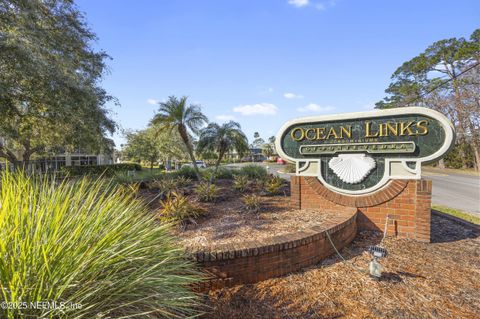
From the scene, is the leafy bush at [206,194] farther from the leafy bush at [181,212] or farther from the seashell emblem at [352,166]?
the seashell emblem at [352,166]

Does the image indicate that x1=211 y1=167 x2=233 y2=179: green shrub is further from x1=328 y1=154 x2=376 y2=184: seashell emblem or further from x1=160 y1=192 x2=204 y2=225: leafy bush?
x1=328 y1=154 x2=376 y2=184: seashell emblem

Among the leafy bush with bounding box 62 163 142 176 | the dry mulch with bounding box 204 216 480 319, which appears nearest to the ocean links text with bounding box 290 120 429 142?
the dry mulch with bounding box 204 216 480 319

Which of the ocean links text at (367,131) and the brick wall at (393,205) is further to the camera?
the ocean links text at (367,131)

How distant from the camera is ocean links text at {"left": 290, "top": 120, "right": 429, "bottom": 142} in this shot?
14.3ft

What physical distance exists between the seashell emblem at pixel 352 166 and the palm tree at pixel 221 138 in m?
4.55

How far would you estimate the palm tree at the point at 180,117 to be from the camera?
29.4 ft

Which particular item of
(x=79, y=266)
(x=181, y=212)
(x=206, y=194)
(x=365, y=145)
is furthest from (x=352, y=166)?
(x=79, y=266)

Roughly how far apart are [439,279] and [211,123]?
A: 7.84 m

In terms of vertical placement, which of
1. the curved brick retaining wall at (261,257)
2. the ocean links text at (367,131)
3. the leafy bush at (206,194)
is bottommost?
the curved brick retaining wall at (261,257)

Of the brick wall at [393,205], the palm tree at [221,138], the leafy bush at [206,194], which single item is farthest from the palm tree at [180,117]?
the brick wall at [393,205]

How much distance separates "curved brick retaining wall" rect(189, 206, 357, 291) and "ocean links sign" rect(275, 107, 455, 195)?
177 centimetres

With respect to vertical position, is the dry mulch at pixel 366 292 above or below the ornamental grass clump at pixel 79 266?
below

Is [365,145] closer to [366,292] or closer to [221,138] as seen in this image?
[366,292]

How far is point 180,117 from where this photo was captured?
909 centimetres
